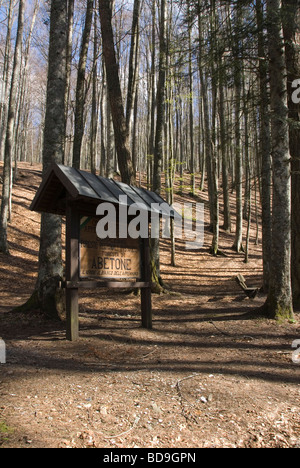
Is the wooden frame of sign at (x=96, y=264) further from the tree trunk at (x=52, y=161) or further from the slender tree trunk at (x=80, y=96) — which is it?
the slender tree trunk at (x=80, y=96)

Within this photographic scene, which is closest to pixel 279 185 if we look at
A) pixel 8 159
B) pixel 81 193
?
pixel 81 193

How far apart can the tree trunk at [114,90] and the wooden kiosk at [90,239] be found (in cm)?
318

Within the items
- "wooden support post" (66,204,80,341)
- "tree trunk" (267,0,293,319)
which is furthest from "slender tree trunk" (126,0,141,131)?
"wooden support post" (66,204,80,341)

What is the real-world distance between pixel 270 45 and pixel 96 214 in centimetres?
487

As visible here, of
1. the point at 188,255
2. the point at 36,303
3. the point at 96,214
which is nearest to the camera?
the point at 96,214

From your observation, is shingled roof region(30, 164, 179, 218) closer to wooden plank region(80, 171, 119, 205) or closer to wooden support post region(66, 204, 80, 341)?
wooden plank region(80, 171, 119, 205)

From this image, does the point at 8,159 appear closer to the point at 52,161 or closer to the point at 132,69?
the point at 132,69

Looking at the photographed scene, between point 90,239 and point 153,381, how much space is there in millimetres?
2584

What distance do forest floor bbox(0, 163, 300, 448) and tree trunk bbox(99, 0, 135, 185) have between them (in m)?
4.02

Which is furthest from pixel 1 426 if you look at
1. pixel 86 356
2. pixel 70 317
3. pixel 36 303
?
pixel 36 303

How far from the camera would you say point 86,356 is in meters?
4.66

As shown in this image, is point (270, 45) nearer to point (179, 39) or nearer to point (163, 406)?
point (179, 39)

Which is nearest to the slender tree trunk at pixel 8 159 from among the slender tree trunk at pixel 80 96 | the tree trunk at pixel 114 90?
the slender tree trunk at pixel 80 96

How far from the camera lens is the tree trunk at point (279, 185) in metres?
6.40
